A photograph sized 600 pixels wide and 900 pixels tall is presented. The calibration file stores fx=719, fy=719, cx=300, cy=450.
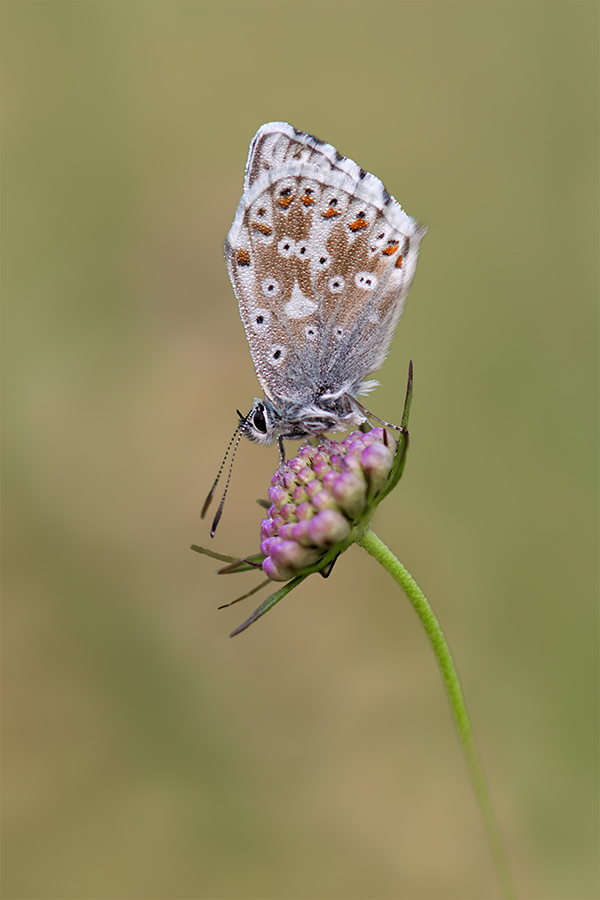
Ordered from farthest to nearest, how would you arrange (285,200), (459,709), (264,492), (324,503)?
(264,492) → (285,200) → (324,503) → (459,709)

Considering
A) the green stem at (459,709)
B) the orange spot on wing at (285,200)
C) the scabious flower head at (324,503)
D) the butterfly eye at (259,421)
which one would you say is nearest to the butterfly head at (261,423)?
the butterfly eye at (259,421)

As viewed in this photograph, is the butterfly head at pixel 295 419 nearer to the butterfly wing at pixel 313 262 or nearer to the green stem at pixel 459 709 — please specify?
the butterfly wing at pixel 313 262

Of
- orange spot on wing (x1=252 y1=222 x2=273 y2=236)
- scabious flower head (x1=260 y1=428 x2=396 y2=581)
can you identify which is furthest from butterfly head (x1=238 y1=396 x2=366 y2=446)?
orange spot on wing (x1=252 y1=222 x2=273 y2=236)

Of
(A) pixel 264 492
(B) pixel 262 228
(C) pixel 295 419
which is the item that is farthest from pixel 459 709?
(A) pixel 264 492

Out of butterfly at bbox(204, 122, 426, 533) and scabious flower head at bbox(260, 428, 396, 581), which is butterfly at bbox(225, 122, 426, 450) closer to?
butterfly at bbox(204, 122, 426, 533)

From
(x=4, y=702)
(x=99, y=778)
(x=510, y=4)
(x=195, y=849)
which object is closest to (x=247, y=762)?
(x=195, y=849)

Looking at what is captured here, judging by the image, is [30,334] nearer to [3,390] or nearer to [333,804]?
[3,390]

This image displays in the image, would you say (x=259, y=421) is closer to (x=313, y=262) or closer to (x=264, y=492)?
(x=313, y=262)
